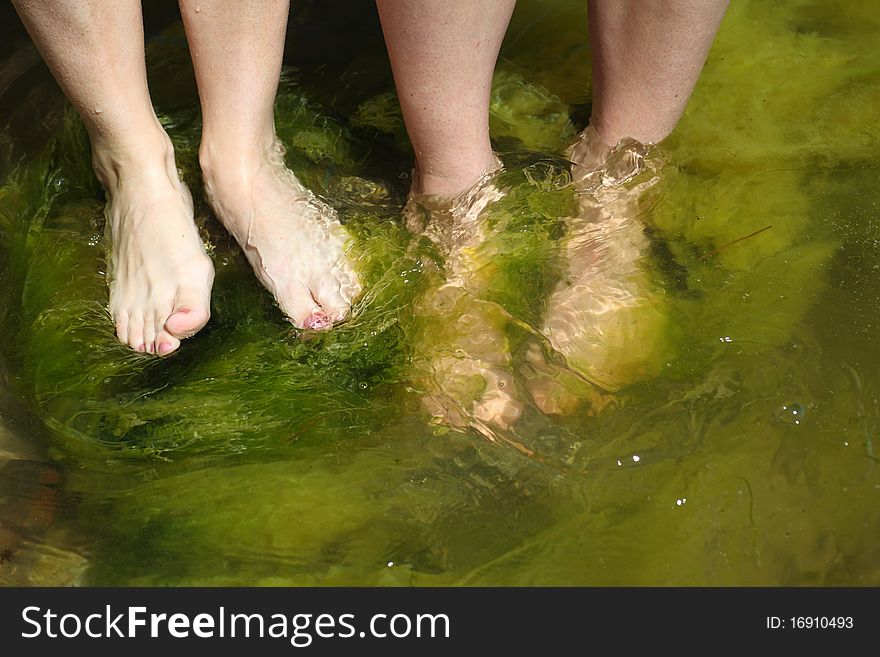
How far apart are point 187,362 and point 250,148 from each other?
41 cm

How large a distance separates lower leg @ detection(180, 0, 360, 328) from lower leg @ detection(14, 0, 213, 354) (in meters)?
0.09

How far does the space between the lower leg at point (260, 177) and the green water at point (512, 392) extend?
6 cm

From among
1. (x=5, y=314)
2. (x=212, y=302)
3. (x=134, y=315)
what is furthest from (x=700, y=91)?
(x=5, y=314)

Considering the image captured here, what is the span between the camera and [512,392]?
4.80ft

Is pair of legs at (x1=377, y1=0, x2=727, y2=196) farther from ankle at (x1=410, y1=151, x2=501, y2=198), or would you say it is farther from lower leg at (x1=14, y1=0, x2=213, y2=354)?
lower leg at (x1=14, y1=0, x2=213, y2=354)

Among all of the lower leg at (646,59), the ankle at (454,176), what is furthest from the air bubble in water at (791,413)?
the ankle at (454,176)

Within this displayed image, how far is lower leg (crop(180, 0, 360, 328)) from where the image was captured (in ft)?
4.80

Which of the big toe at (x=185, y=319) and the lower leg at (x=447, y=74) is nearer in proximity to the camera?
the lower leg at (x=447, y=74)

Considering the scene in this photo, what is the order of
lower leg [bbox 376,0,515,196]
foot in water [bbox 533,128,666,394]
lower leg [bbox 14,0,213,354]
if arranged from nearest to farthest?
lower leg [bbox 376,0,515,196] < lower leg [bbox 14,0,213,354] < foot in water [bbox 533,128,666,394]

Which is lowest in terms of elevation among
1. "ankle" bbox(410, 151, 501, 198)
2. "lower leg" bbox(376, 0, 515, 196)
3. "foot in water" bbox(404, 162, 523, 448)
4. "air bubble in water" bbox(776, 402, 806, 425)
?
"air bubble in water" bbox(776, 402, 806, 425)

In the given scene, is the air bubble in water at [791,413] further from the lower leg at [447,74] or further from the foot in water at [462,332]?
the lower leg at [447,74]

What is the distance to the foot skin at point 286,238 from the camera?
1.55 m

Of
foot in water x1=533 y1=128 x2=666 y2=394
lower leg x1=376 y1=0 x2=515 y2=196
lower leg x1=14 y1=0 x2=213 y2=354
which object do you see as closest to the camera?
lower leg x1=376 y1=0 x2=515 y2=196

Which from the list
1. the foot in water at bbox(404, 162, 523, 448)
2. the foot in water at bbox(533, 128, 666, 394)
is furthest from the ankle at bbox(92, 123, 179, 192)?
the foot in water at bbox(533, 128, 666, 394)
